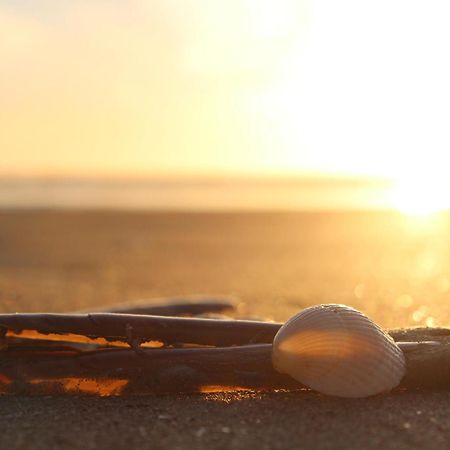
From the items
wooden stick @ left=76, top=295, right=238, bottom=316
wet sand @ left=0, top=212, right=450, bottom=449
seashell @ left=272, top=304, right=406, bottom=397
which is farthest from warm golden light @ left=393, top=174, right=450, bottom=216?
seashell @ left=272, top=304, right=406, bottom=397

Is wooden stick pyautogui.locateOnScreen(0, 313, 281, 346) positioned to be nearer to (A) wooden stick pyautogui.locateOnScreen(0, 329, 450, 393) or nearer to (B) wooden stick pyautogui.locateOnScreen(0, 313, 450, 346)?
(B) wooden stick pyautogui.locateOnScreen(0, 313, 450, 346)

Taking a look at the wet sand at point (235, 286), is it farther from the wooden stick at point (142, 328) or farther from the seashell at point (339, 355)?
the wooden stick at point (142, 328)

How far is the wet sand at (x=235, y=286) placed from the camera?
2.83 meters

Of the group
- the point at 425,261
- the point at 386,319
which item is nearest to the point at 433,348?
the point at 386,319

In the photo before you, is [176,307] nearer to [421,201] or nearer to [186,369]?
[186,369]

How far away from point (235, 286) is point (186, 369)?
5533mm

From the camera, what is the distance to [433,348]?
341 centimetres

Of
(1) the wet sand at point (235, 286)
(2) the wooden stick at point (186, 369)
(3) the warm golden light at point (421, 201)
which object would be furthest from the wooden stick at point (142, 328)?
(3) the warm golden light at point (421, 201)

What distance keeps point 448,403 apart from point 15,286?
6441 millimetres

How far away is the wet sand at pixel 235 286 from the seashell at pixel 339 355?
91mm

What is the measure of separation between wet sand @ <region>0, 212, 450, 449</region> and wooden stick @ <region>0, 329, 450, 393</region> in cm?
8

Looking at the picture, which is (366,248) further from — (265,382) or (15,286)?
(265,382)

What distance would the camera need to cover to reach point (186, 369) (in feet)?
11.3

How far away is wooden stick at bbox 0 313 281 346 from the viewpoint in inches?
139
